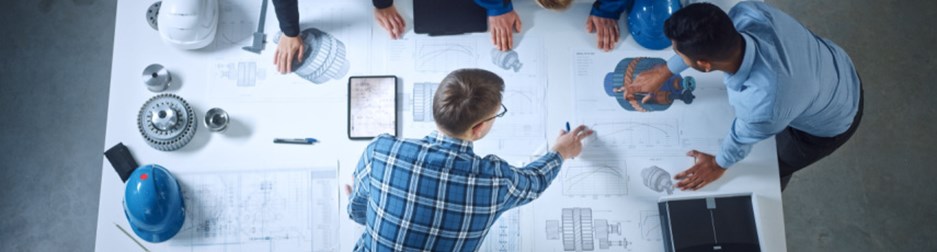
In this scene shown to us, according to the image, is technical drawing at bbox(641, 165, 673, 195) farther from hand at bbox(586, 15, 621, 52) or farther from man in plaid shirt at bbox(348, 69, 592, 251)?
man in plaid shirt at bbox(348, 69, 592, 251)

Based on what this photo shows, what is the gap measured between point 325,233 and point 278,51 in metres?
0.53

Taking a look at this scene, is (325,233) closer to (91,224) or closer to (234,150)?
(234,150)

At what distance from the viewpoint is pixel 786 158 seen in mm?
1737

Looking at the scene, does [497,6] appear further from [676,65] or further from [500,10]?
[676,65]

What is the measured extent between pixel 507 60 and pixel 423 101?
27 cm

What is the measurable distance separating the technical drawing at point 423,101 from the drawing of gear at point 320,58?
0.70 feet

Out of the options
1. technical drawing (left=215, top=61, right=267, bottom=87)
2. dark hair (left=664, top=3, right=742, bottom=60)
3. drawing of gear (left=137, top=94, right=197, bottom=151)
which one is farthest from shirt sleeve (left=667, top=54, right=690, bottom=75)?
drawing of gear (left=137, top=94, right=197, bottom=151)

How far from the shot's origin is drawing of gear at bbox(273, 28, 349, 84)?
1634mm

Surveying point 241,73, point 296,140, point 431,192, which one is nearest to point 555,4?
point 431,192

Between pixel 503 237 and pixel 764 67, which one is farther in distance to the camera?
pixel 503 237

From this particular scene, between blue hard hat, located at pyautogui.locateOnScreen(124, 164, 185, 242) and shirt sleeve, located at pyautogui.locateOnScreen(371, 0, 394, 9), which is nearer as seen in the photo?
blue hard hat, located at pyautogui.locateOnScreen(124, 164, 185, 242)

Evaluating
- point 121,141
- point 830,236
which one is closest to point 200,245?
point 121,141

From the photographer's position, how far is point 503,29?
1.64 meters

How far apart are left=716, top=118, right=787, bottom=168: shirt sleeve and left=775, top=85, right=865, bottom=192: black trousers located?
26 centimetres
